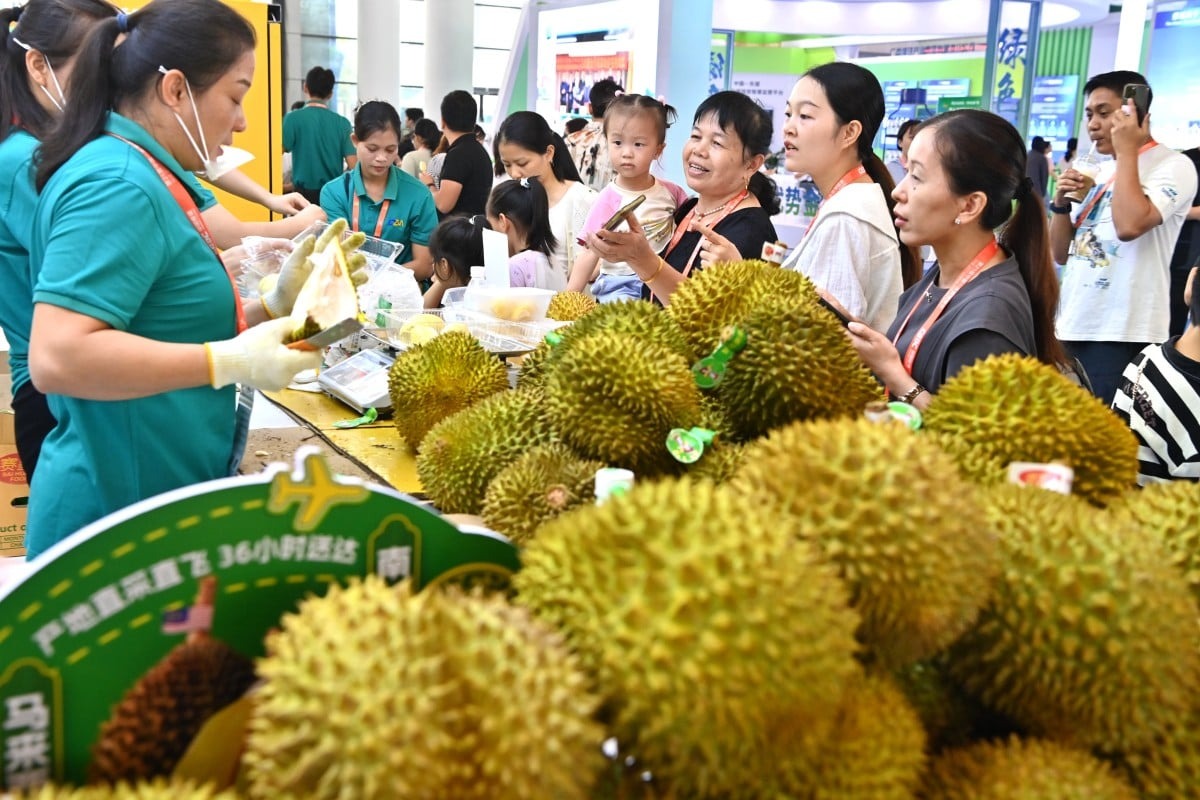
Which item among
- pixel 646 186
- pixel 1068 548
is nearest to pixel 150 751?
pixel 1068 548

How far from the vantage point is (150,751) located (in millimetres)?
911

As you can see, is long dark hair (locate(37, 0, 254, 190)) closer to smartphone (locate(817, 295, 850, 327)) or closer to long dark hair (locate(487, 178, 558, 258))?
smartphone (locate(817, 295, 850, 327))

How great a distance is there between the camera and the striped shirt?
228cm

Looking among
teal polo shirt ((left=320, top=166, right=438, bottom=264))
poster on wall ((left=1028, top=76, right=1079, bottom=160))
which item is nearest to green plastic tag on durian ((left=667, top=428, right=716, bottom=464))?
teal polo shirt ((left=320, top=166, right=438, bottom=264))

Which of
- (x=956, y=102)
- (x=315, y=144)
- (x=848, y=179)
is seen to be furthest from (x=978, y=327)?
(x=956, y=102)

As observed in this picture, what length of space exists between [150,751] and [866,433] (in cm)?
73

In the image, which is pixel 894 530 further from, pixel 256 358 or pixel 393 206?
pixel 393 206

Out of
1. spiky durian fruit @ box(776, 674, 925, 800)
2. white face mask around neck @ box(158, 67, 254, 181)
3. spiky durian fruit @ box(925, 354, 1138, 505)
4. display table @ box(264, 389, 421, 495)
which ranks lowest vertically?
display table @ box(264, 389, 421, 495)

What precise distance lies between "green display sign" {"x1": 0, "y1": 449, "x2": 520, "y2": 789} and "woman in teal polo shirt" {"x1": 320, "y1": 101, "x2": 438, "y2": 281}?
15.0 feet

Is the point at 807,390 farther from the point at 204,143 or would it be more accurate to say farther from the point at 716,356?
the point at 204,143

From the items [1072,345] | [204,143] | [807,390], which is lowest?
[1072,345]

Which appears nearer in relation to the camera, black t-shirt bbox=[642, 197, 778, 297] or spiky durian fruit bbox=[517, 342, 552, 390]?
spiky durian fruit bbox=[517, 342, 552, 390]

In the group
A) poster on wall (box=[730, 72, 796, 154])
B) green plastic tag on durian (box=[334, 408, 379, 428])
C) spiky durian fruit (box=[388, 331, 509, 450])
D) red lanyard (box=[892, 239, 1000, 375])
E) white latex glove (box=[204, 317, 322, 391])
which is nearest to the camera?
white latex glove (box=[204, 317, 322, 391])

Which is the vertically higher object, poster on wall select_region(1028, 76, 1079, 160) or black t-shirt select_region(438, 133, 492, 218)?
poster on wall select_region(1028, 76, 1079, 160)
